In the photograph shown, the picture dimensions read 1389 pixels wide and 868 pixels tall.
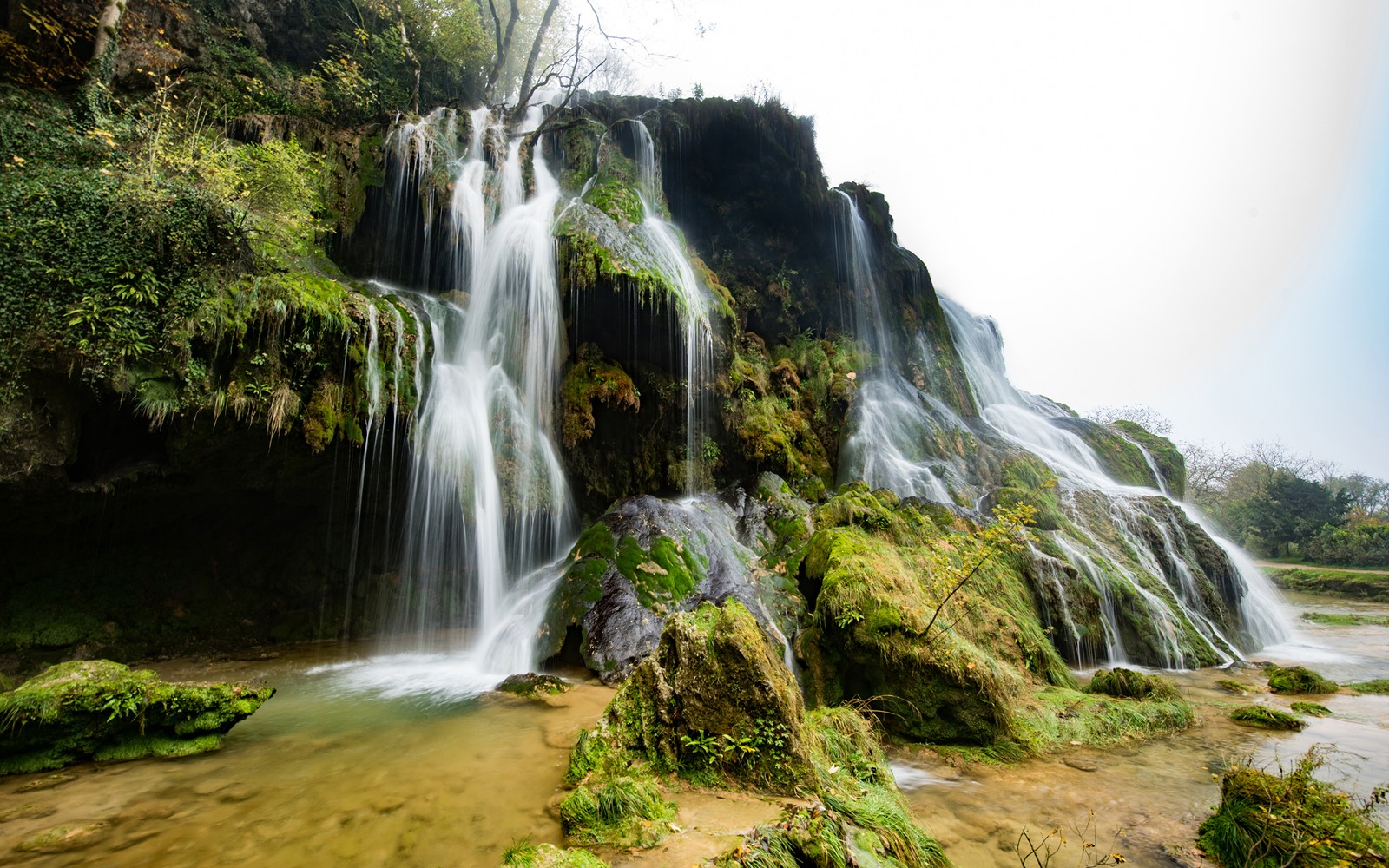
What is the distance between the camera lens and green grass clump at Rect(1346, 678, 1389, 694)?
24.5ft

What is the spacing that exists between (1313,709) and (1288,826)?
17.8ft

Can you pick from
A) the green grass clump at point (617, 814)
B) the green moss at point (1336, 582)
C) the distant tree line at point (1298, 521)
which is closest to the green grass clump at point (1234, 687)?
the green grass clump at point (617, 814)

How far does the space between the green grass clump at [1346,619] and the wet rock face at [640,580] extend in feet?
59.5

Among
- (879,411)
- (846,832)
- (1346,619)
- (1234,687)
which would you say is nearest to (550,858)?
(846,832)

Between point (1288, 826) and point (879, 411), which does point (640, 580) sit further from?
point (879, 411)

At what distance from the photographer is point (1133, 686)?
6211 millimetres

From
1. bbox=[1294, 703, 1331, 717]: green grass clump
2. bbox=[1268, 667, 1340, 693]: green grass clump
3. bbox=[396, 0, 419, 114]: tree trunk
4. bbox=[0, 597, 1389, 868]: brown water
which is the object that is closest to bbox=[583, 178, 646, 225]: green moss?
bbox=[396, 0, 419, 114]: tree trunk

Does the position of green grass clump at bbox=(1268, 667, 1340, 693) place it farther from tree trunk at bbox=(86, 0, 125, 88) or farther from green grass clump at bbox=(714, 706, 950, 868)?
tree trunk at bbox=(86, 0, 125, 88)

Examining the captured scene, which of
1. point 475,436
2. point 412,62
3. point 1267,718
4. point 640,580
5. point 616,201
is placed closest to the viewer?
point 1267,718

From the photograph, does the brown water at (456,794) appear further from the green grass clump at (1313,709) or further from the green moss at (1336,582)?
the green moss at (1336,582)

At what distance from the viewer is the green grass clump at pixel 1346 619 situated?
48.0ft

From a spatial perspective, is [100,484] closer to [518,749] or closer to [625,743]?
[518,749]

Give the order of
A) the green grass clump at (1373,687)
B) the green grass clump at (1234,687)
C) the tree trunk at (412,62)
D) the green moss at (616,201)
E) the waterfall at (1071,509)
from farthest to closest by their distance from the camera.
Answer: the tree trunk at (412,62) < the green moss at (616,201) < the waterfall at (1071,509) < the green grass clump at (1373,687) < the green grass clump at (1234,687)

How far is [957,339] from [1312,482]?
930 inches
